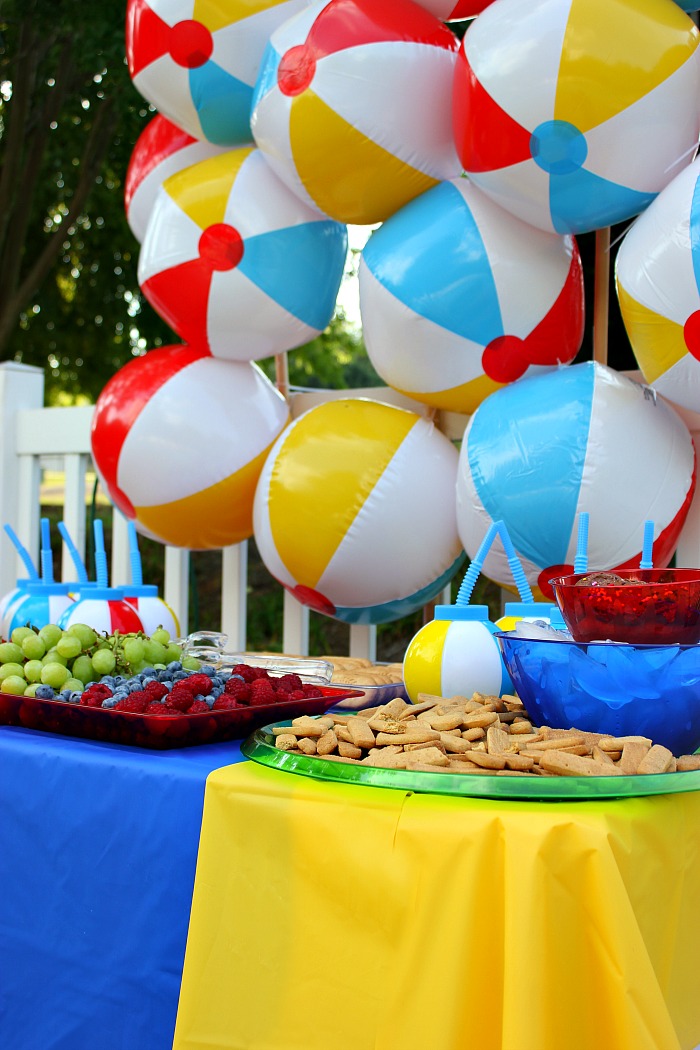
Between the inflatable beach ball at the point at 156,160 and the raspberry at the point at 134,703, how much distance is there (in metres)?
1.19

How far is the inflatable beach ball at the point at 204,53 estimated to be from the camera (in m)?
1.70

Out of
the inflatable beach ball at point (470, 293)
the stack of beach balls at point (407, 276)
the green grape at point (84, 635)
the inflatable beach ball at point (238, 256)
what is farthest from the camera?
the inflatable beach ball at point (238, 256)

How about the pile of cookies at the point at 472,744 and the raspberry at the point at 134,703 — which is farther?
the raspberry at the point at 134,703

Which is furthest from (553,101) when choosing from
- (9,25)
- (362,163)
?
(9,25)

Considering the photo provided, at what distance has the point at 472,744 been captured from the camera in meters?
0.81

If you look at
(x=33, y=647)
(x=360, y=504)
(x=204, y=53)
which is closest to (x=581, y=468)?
(x=360, y=504)

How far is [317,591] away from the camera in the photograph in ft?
5.53

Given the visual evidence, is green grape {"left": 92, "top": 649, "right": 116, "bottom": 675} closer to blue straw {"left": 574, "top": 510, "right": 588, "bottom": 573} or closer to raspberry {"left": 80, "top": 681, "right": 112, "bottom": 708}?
raspberry {"left": 80, "top": 681, "right": 112, "bottom": 708}

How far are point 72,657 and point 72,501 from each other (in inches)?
44.3

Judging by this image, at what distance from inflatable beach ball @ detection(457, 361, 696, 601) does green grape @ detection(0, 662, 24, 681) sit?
636 millimetres

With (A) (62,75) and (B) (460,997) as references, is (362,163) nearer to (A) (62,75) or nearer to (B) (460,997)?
(B) (460,997)

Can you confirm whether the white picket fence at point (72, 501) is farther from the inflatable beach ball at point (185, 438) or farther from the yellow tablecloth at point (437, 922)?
the yellow tablecloth at point (437, 922)

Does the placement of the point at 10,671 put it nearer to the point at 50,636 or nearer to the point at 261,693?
the point at 50,636

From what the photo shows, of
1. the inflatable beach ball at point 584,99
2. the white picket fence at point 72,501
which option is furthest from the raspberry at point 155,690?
the white picket fence at point 72,501
